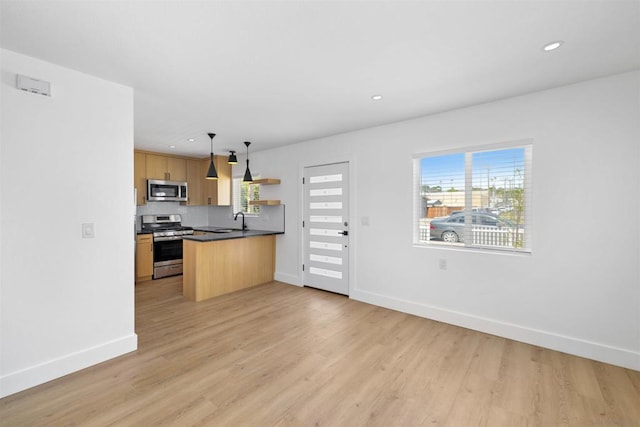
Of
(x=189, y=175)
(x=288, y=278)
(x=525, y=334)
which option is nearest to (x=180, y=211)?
(x=189, y=175)

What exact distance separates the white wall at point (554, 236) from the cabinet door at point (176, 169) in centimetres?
441

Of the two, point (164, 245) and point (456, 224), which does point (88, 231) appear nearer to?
point (164, 245)

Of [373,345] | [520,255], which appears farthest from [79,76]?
[520,255]

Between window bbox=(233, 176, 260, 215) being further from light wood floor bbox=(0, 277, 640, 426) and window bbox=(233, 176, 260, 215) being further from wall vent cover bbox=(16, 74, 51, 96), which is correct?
wall vent cover bbox=(16, 74, 51, 96)

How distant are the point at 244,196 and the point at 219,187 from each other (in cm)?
54

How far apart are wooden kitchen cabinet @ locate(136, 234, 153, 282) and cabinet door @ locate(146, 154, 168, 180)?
4.05 feet

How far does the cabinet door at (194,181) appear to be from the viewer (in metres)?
6.30

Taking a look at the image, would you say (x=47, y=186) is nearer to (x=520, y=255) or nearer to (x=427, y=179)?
(x=427, y=179)

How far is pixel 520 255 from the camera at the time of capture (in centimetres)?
297

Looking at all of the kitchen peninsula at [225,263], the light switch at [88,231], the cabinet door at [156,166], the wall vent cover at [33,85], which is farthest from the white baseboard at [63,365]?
the cabinet door at [156,166]

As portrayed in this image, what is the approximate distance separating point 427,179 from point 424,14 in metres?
2.24

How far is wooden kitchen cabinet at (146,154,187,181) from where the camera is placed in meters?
5.68

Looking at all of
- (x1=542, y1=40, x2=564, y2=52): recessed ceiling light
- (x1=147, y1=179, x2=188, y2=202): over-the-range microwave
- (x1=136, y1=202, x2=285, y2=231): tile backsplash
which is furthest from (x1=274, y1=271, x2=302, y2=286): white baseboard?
(x1=542, y1=40, x2=564, y2=52): recessed ceiling light

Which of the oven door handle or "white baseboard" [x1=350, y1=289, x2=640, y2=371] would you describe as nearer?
"white baseboard" [x1=350, y1=289, x2=640, y2=371]
